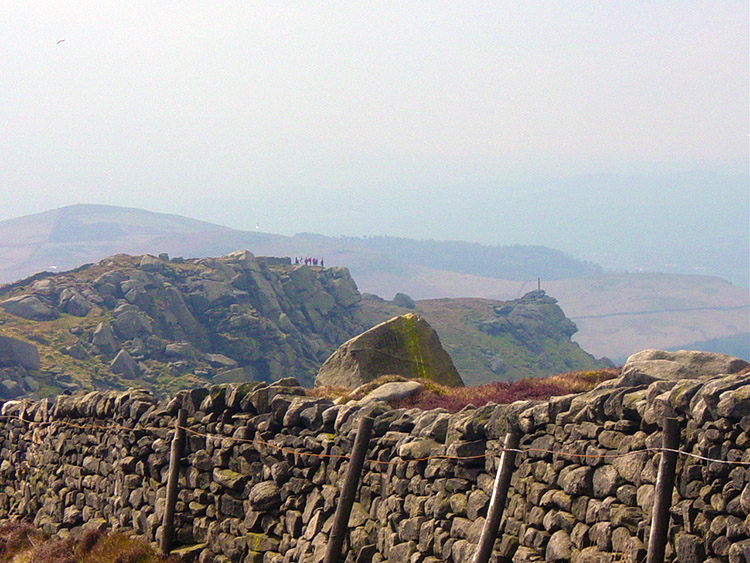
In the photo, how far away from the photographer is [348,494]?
43.8 ft

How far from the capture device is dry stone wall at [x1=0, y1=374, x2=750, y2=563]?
31.1 ft

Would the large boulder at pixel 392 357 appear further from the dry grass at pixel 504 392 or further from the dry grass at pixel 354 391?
the dry grass at pixel 504 392

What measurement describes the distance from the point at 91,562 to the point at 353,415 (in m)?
6.75

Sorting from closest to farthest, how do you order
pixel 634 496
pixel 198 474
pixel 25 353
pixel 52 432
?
pixel 634 496 < pixel 198 474 < pixel 52 432 < pixel 25 353

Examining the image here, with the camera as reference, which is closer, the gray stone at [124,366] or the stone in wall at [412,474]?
the stone in wall at [412,474]

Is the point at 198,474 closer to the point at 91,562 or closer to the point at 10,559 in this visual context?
the point at 91,562

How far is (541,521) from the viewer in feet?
36.2

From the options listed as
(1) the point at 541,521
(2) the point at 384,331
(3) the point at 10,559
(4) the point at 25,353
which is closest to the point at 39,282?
(4) the point at 25,353

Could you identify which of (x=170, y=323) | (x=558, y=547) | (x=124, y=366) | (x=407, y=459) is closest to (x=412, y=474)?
(x=407, y=459)

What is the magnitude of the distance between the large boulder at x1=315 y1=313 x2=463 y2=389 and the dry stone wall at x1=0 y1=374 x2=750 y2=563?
42.8 ft

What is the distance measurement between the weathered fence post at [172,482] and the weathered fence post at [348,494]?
4.65m

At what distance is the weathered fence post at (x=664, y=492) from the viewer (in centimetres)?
941

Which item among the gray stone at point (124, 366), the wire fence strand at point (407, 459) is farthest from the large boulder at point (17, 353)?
the wire fence strand at point (407, 459)

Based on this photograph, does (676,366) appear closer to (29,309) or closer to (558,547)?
(558,547)
